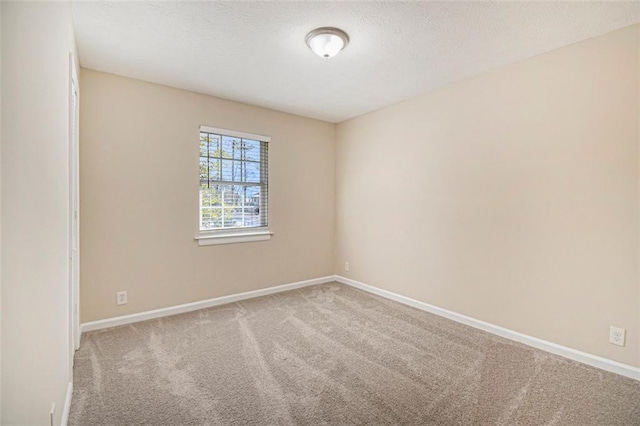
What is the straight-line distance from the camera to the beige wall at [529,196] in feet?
7.47

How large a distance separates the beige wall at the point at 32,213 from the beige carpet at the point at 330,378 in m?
0.57

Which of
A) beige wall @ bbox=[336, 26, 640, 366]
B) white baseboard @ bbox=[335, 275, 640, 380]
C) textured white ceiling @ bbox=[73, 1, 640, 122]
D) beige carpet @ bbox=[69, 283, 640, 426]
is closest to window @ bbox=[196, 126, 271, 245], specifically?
textured white ceiling @ bbox=[73, 1, 640, 122]

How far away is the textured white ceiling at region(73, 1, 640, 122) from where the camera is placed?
2047 millimetres

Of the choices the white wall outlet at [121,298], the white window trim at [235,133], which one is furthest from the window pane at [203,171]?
the white wall outlet at [121,298]

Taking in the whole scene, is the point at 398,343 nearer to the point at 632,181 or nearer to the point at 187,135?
the point at 632,181

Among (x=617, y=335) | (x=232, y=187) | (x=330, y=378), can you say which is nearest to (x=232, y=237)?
(x=232, y=187)

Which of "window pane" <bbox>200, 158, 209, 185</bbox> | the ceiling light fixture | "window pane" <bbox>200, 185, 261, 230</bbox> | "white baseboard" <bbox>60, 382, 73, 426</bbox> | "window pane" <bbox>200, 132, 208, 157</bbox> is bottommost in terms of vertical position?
"white baseboard" <bbox>60, 382, 73, 426</bbox>

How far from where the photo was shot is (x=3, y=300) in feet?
3.04

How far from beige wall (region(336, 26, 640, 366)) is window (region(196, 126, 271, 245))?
5.43 ft

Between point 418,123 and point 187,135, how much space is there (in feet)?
8.72

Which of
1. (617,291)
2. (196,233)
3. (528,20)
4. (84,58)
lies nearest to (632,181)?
(617,291)

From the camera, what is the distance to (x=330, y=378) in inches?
86.5

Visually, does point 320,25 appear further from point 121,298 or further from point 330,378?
point 121,298

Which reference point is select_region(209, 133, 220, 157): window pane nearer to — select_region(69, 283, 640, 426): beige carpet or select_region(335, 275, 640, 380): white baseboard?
select_region(69, 283, 640, 426): beige carpet
